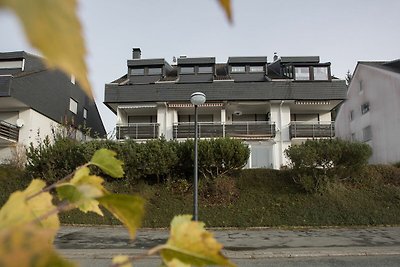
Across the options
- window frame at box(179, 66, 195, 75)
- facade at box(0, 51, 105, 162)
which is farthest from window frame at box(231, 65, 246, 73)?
facade at box(0, 51, 105, 162)

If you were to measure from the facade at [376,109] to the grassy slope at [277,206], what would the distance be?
8081 mm

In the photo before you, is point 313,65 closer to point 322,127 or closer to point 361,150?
point 322,127

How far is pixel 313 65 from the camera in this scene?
27.2m

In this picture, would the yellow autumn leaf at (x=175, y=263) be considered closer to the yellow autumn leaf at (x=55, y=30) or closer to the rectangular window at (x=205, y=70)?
the yellow autumn leaf at (x=55, y=30)

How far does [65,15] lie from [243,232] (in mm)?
13878

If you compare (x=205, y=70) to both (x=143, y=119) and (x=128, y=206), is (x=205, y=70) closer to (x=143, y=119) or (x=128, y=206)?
(x=143, y=119)

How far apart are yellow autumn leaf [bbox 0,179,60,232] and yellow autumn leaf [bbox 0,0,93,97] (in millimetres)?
218

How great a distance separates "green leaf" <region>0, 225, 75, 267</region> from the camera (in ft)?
0.90

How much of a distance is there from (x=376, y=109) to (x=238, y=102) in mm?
10958

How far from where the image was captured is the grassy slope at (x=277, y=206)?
1484cm

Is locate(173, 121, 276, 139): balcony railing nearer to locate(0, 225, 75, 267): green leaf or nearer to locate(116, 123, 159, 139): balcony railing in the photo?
locate(116, 123, 159, 139): balcony railing

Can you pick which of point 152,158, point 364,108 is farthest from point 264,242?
point 364,108

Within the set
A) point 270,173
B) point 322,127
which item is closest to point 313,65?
point 322,127

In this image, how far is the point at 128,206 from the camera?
497mm
